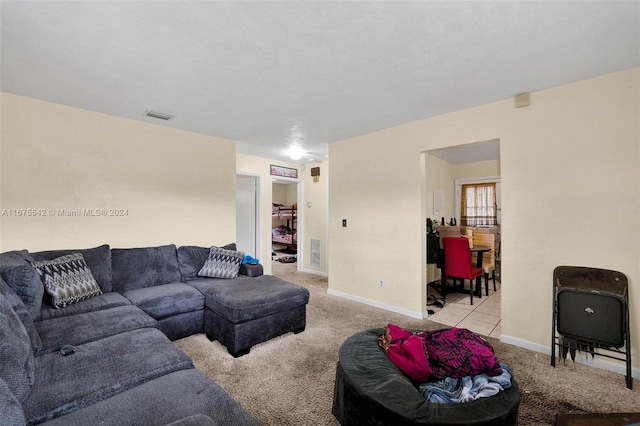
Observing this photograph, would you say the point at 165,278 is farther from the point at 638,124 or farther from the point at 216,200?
the point at 638,124

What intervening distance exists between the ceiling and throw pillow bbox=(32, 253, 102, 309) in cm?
160

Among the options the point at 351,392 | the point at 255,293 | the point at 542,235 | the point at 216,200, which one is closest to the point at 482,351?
the point at 351,392

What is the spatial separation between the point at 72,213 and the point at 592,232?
508 centimetres

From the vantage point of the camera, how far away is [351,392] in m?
1.48

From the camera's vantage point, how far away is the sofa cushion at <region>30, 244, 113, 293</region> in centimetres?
282

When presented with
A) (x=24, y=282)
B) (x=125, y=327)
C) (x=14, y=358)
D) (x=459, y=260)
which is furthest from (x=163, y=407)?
(x=459, y=260)

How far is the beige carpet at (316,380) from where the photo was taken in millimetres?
1854

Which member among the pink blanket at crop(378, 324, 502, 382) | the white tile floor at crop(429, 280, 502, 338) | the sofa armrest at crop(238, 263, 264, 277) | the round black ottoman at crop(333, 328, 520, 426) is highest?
the sofa armrest at crop(238, 263, 264, 277)

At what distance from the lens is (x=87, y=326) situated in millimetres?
1996

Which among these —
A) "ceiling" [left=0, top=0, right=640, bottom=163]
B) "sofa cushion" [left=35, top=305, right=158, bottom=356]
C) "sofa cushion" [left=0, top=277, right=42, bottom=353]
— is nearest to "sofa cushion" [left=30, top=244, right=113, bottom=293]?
"sofa cushion" [left=35, top=305, right=158, bottom=356]

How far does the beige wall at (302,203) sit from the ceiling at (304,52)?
2303mm

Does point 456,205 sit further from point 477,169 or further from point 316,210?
point 316,210

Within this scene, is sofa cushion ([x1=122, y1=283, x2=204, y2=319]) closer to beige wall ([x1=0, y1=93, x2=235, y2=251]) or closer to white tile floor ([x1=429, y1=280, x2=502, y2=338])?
beige wall ([x1=0, y1=93, x2=235, y2=251])

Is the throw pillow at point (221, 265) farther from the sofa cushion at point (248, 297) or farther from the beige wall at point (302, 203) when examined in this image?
the beige wall at point (302, 203)
